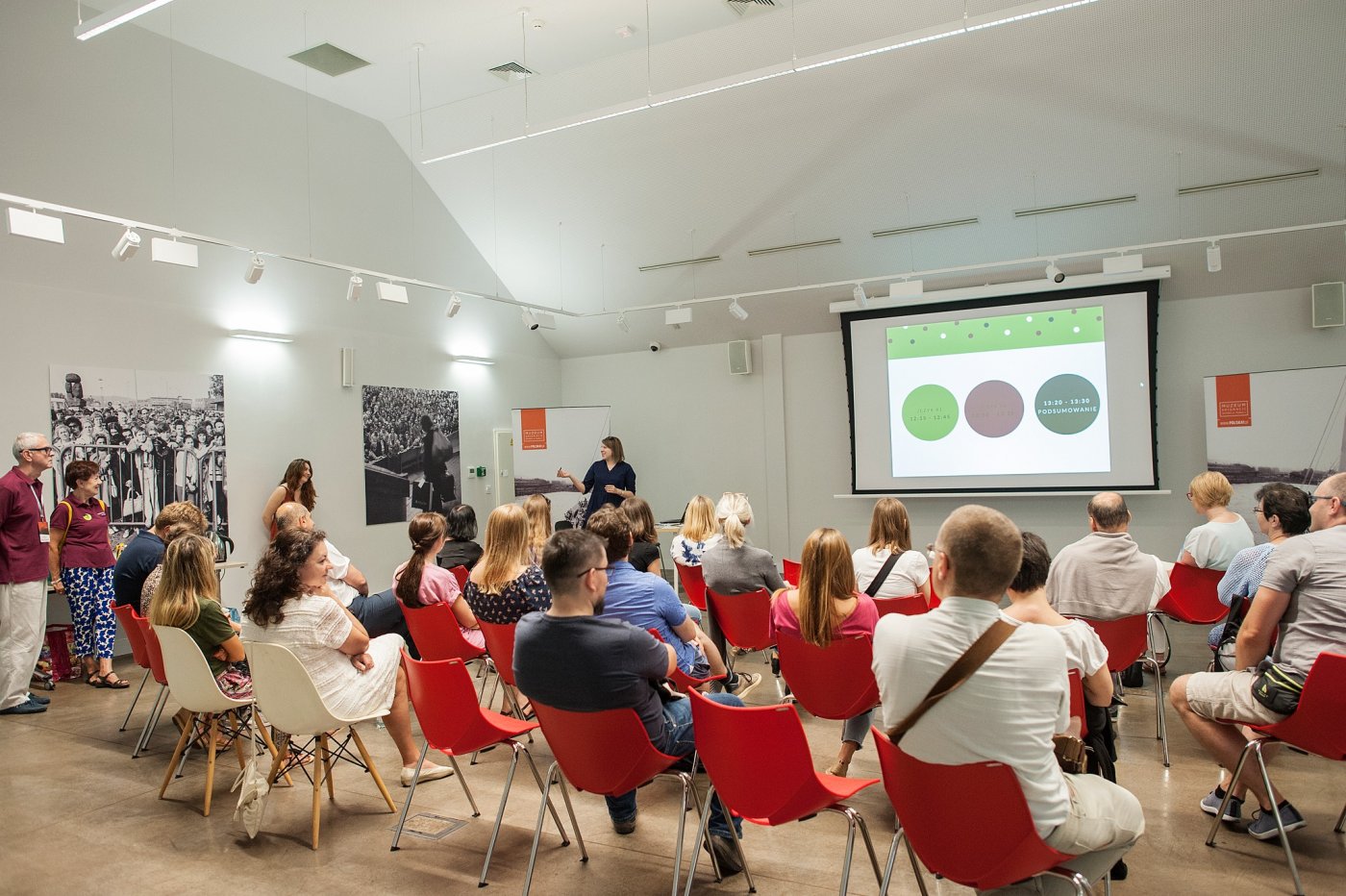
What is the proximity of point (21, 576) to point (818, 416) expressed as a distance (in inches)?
289

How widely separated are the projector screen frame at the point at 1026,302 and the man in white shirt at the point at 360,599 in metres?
5.79

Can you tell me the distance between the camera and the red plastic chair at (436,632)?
171 inches

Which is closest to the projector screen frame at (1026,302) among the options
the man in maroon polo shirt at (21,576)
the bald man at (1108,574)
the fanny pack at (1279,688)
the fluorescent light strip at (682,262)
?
the fluorescent light strip at (682,262)

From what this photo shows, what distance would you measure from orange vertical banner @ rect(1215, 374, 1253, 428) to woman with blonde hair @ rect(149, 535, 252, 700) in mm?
7919

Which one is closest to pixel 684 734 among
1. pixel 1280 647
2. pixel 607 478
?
pixel 1280 647

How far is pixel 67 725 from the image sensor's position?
5.09 m

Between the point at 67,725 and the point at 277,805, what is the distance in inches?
85.5

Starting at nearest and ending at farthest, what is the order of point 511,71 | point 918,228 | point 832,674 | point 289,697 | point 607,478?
point 289,697 → point 832,674 → point 511,71 → point 918,228 → point 607,478

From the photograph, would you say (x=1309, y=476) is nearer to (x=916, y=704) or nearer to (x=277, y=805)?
(x=916, y=704)

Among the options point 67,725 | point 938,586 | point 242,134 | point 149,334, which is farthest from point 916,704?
point 242,134

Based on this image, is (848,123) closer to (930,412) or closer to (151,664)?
(930,412)

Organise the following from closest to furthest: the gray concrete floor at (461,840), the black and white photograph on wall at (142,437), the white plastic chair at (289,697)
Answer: the gray concrete floor at (461,840) < the white plastic chair at (289,697) < the black and white photograph on wall at (142,437)

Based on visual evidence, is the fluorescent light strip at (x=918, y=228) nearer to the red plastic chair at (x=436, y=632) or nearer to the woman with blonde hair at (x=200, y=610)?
the red plastic chair at (x=436, y=632)

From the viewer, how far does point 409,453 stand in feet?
29.8
